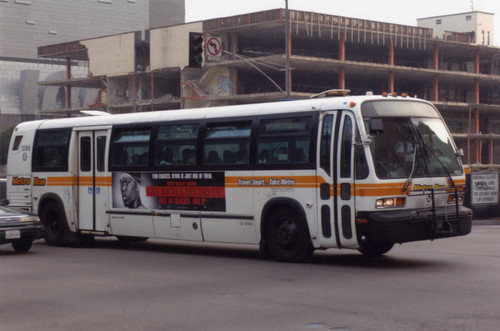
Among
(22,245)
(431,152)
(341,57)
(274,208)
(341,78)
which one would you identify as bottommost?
(22,245)

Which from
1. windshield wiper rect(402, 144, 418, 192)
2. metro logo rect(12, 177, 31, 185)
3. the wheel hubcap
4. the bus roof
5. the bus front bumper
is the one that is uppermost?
the bus roof

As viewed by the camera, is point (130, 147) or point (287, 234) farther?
point (130, 147)

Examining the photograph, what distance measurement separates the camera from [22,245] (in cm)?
1920

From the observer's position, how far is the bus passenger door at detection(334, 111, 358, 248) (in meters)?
14.4

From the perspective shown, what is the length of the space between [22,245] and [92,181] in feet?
6.92

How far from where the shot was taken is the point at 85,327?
366 inches

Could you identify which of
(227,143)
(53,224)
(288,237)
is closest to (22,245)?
(53,224)

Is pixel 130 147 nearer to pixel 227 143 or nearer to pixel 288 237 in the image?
pixel 227 143

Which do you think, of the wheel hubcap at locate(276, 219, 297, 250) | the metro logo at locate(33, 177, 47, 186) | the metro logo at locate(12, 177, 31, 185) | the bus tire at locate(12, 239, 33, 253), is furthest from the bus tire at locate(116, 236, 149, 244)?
the wheel hubcap at locate(276, 219, 297, 250)

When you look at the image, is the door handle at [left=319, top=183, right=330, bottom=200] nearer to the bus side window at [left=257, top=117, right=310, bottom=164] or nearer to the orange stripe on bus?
the bus side window at [left=257, top=117, right=310, bottom=164]

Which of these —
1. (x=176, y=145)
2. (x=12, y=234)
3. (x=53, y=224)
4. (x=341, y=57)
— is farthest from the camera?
(x=341, y=57)

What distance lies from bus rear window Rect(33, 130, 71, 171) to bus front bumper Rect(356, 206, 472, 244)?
355 inches

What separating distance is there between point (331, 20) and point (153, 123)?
62538 millimetres

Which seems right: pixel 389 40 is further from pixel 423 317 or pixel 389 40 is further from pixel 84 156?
pixel 423 317
